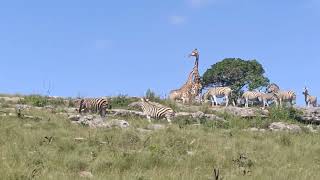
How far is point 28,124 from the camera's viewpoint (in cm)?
2208

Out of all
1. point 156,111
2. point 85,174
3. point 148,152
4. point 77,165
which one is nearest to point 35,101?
point 156,111

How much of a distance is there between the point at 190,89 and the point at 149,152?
18.8m

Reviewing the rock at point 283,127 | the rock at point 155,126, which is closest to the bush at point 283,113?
the rock at point 283,127

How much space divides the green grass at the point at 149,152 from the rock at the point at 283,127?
1.95 metres

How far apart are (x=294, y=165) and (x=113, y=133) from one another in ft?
19.5

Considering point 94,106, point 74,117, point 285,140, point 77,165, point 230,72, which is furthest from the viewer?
point 230,72

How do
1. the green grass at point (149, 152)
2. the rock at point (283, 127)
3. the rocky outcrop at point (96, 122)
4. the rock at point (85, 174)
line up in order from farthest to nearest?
the rock at point (283, 127)
the rocky outcrop at point (96, 122)
the green grass at point (149, 152)
the rock at point (85, 174)

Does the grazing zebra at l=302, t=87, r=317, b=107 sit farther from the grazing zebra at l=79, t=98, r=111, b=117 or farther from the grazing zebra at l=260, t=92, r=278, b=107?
the grazing zebra at l=79, t=98, r=111, b=117

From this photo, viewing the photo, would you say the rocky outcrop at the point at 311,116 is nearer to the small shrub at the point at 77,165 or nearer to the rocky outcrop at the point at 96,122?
the rocky outcrop at the point at 96,122

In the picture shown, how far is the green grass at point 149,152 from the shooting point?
1550 centimetres

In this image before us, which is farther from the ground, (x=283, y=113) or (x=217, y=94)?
(x=217, y=94)

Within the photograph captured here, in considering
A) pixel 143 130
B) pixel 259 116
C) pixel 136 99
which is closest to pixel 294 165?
pixel 143 130

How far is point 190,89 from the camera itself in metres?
36.7

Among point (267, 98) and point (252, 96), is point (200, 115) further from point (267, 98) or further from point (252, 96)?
point (267, 98)
